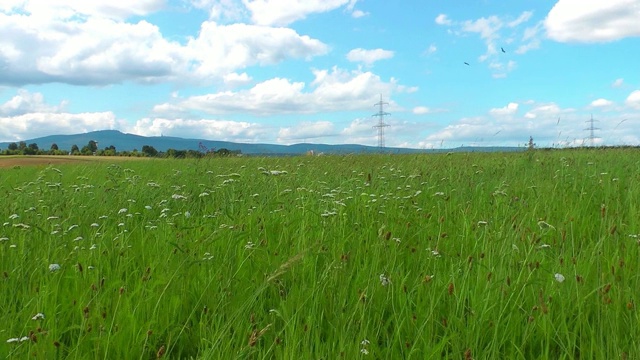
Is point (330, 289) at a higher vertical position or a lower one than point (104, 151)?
lower

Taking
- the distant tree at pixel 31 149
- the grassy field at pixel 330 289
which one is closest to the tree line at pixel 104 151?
the distant tree at pixel 31 149

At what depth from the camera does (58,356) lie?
8.02 ft

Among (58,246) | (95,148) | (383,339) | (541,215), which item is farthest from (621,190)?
(95,148)

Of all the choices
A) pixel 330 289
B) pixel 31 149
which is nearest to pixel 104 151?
pixel 31 149

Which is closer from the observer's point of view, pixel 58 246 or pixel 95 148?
pixel 58 246

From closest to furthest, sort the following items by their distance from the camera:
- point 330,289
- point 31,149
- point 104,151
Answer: point 330,289 < point 104,151 < point 31,149

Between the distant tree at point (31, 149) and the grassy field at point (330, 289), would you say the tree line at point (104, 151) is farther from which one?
the grassy field at point (330, 289)

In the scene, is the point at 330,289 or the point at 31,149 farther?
the point at 31,149

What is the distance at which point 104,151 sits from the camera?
33406 mm

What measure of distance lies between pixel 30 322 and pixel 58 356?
0.41m

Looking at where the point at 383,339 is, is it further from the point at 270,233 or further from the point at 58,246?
the point at 58,246

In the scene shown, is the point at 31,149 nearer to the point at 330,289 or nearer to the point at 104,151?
the point at 104,151

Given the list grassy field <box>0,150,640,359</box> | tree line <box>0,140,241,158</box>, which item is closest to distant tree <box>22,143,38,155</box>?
tree line <box>0,140,241,158</box>

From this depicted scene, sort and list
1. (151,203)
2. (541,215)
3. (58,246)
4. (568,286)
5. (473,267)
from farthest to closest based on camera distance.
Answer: (151,203)
(541,215)
(58,246)
(473,267)
(568,286)
